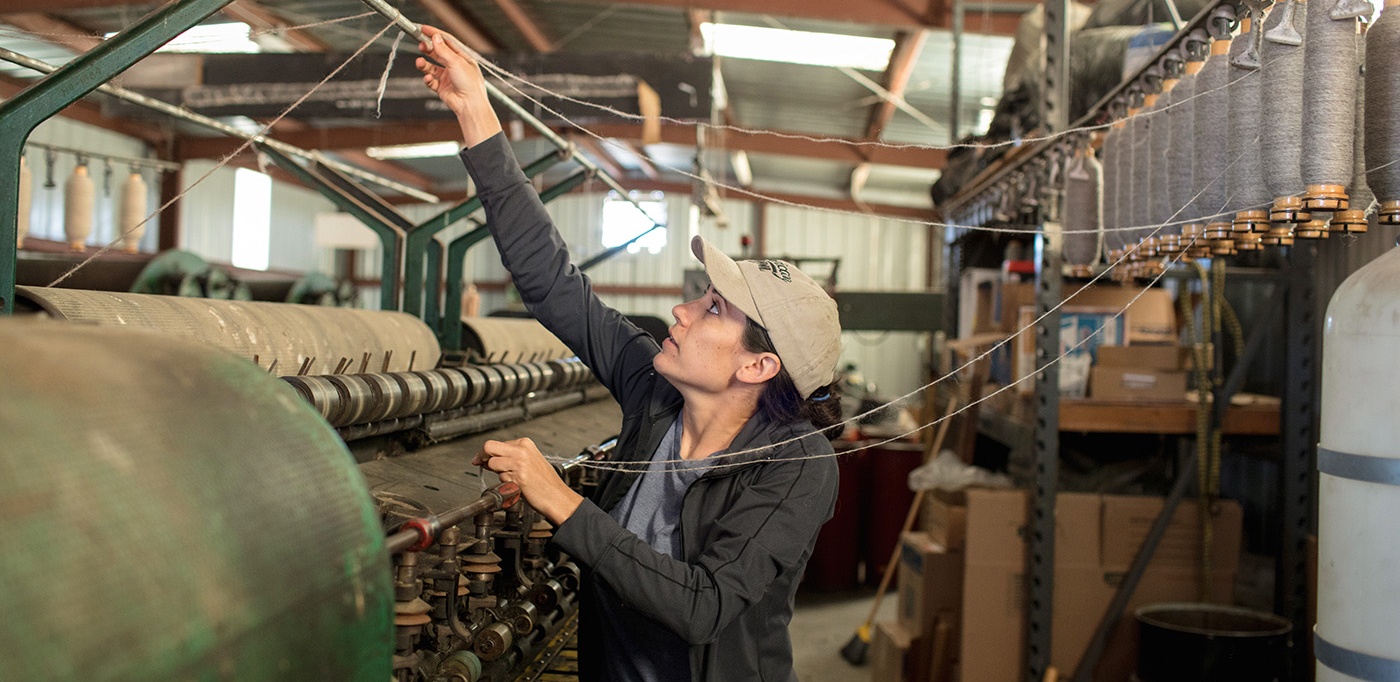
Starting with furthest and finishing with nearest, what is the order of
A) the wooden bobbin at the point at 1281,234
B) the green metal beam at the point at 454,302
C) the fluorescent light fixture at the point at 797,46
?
the fluorescent light fixture at the point at 797,46 → the green metal beam at the point at 454,302 → the wooden bobbin at the point at 1281,234

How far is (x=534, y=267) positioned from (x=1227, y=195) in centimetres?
120

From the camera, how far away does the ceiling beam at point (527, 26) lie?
8031 millimetres

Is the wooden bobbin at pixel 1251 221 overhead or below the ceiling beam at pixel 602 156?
below

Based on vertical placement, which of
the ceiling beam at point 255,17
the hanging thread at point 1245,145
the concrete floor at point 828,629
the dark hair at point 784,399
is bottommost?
the concrete floor at point 828,629

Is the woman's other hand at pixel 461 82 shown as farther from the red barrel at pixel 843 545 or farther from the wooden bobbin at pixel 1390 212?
the red barrel at pixel 843 545

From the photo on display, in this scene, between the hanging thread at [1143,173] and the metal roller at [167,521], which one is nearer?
the metal roller at [167,521]

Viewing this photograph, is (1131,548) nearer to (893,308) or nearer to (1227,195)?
(1227,195)

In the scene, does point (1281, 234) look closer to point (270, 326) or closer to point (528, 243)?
point (528, 243)

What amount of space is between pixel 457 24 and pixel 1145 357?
6009 millimetres

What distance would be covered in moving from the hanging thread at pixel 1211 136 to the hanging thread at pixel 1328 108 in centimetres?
24

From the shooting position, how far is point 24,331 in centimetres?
77

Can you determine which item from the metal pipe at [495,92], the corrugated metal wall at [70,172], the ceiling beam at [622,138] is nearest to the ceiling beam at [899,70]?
the ceiling beam at [622,138]

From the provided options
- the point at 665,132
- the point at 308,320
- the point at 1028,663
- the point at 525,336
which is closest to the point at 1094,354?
the point at 1028,663

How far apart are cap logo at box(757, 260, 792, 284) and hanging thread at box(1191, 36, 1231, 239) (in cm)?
82
